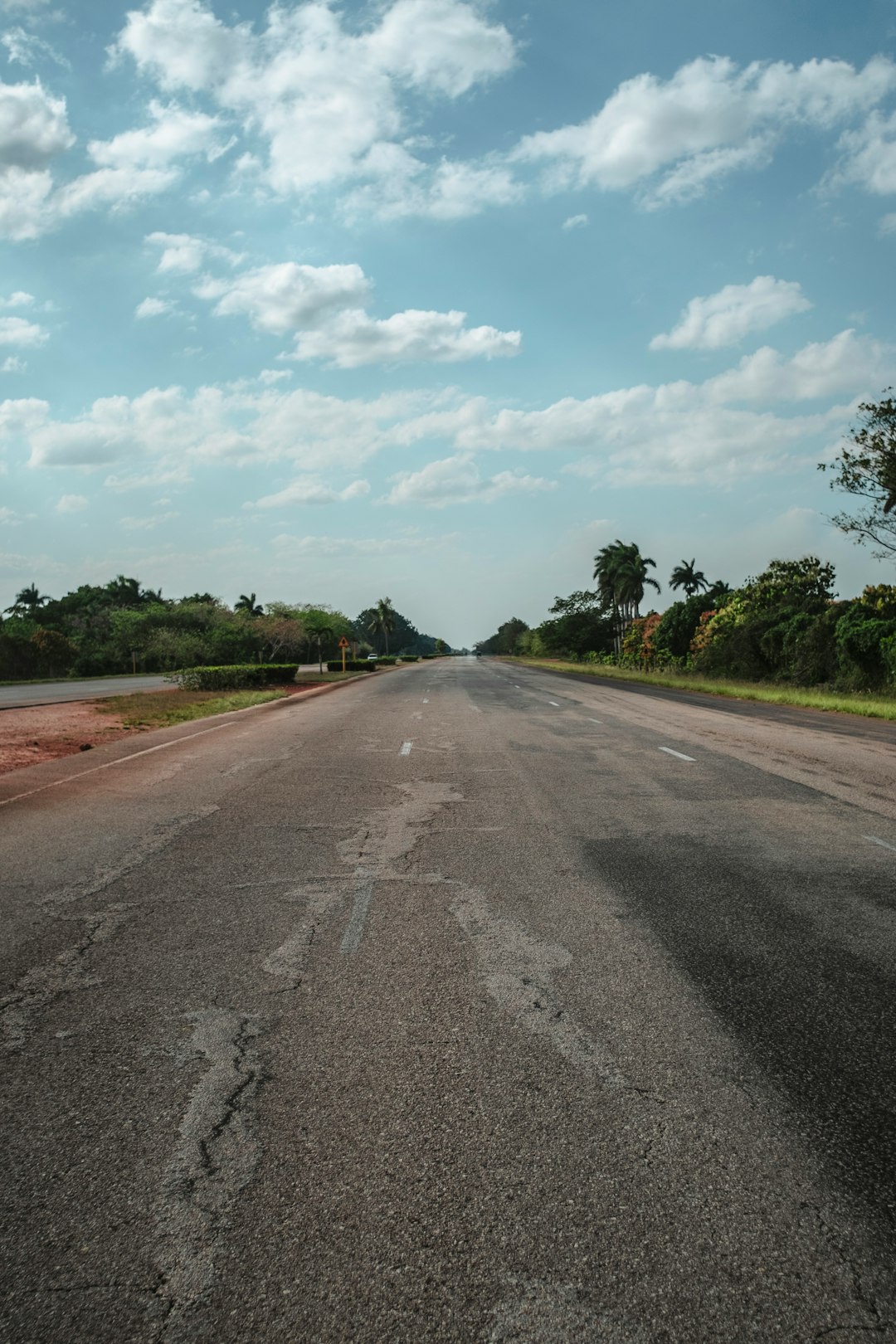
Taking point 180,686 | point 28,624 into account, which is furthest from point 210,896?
point 28,624

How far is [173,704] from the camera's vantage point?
2895cm

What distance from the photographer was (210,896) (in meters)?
6.56

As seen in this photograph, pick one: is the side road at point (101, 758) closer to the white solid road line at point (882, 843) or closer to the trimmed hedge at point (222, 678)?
the white solid road line at point (882, 843)

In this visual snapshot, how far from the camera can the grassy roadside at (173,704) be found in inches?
939

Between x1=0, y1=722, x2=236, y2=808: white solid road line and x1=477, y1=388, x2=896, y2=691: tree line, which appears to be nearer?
x1=0, y1=722, x2=236, y2=808: white solid road line

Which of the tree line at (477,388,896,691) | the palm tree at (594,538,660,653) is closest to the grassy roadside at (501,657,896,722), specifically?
the tree line at (477,388,896,691)

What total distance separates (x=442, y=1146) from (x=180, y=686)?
113 ft

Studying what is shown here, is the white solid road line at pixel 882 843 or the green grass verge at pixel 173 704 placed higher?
the green grass verge at pixel 173 704

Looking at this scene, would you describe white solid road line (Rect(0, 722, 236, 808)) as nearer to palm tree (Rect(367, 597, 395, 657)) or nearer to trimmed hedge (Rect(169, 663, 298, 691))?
trimmed hedge (Rect(169, 663, 298, 691))

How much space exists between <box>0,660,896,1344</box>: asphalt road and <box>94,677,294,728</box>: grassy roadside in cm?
1537

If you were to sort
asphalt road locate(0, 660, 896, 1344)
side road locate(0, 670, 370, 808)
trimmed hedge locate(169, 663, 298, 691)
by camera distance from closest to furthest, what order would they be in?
asphalt road locate(0, 660, 896, 1344), side road locate(0, 670, 370, 808), trimmed hedge locate(169, 663, 298, 691)

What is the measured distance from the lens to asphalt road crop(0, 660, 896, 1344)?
254 centimetres

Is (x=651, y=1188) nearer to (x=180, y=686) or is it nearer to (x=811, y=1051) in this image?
(x=811, y=1051)

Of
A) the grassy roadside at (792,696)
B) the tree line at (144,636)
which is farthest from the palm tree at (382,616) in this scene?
the grassy roadside at (792,696)
